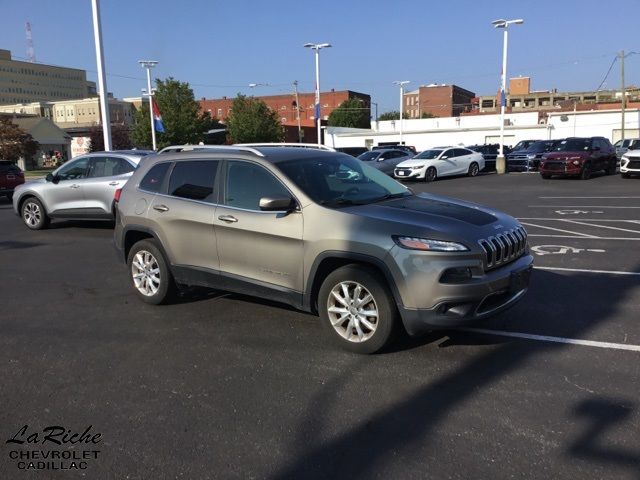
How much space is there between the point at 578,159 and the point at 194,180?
21237mm

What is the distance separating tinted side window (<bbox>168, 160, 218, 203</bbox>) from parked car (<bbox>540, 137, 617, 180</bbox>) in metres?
20.9

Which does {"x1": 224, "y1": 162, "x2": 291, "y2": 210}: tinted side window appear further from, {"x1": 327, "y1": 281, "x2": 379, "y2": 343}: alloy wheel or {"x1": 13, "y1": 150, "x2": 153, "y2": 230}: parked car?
{"x1": 13, "y1": 150, "x2": 153, "y2": 230}: parked car

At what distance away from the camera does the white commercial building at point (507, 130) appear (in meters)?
61.8

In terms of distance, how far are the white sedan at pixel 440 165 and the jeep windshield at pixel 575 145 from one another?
4840mm

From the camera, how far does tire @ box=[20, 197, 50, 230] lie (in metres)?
12.1

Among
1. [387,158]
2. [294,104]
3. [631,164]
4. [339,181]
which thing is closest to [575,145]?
[631,164]

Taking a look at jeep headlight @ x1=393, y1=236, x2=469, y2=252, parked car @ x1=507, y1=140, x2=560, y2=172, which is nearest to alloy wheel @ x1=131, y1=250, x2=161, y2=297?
jeep headlight @ x1=393, y1=236, x2=469, y2=252

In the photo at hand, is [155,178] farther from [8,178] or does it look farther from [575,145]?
[575,145]

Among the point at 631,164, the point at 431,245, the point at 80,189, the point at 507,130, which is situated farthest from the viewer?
the point at 507,130

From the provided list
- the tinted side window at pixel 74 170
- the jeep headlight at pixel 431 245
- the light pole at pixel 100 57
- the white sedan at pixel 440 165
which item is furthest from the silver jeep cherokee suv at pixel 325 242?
the white sedan at pixel 440 165

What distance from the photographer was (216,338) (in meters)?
5.05

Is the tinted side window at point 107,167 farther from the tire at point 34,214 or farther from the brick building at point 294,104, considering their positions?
the brick building at point 294,104

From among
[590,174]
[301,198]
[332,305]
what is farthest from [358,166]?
[590,174]

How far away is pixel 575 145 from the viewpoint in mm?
24172
